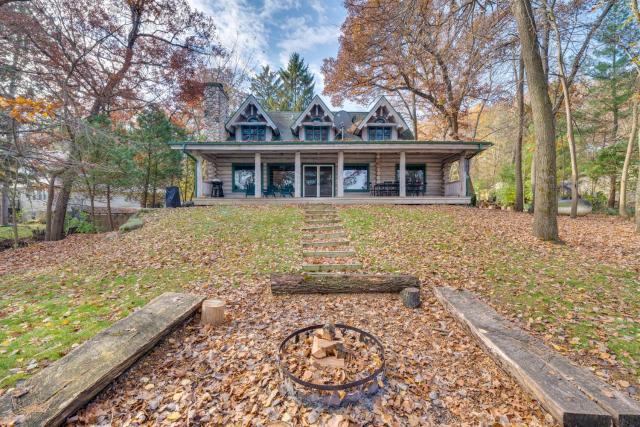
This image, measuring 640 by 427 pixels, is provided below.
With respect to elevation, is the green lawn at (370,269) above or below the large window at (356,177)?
below

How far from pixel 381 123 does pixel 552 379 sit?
14249 millimetres

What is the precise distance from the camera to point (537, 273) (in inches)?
206

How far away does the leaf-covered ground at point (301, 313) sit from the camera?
8.00ft

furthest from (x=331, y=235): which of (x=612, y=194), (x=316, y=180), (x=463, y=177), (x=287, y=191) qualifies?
(x=612, y=194)

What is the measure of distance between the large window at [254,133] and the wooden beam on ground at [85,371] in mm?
12662

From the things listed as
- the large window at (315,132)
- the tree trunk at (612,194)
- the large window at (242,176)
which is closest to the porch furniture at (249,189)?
the large window at (242,176)

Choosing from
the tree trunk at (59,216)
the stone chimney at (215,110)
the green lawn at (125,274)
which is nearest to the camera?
the green lawn at (125,274)

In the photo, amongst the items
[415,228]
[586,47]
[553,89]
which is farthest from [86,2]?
[553,89]

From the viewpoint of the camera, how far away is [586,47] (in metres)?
10.9

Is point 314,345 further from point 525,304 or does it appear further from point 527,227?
point 527,227

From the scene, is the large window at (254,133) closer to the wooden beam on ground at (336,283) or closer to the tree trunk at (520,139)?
the wooden beam on ground at (336,283)

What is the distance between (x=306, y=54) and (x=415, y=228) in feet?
95.9

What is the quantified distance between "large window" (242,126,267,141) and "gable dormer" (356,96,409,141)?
5337 mm

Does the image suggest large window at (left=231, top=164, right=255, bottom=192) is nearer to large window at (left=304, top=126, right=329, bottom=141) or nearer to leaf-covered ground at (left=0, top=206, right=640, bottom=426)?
large window at (left=304, top=126, right=329, bottom=141)
